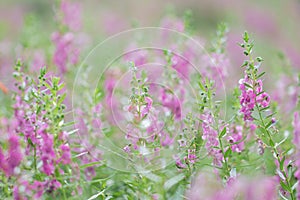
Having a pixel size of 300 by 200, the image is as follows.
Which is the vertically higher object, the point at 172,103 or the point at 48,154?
the point at 172,103

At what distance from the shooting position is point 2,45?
4.94 meters

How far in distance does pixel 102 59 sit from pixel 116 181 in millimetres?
2636

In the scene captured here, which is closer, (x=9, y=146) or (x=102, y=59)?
(x=9, y=146)

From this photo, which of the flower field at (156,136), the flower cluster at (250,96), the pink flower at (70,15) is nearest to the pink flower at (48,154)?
the flower field at (156,136)

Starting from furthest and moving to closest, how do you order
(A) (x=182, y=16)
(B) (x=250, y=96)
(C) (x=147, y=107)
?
(A) (x=182, y=16), (C) (x=147, y=107), (B) (x=250, y=96)

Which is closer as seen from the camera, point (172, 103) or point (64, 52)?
point (172, 103)

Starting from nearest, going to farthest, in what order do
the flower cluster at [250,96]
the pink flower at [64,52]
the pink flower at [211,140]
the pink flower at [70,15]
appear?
the flower cluster at [250,96]
the pink flower at [211,140]
the pink flower at [64,52]
the pink flower at [70,15]

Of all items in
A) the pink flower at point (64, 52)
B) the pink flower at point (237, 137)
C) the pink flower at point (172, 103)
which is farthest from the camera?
the pink flower at point (64, 52)

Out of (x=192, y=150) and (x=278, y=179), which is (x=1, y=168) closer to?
(x=192, y=150)

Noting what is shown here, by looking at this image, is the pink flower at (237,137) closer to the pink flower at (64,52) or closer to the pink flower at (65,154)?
the pink flower at (65,154)

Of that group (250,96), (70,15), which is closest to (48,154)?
(250,96)

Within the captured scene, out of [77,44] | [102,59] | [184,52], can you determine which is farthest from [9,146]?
[102,59]

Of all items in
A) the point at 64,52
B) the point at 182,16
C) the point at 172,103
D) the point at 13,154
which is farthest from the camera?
the point at 182,16

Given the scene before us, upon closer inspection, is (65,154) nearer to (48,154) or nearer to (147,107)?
(48,154)
